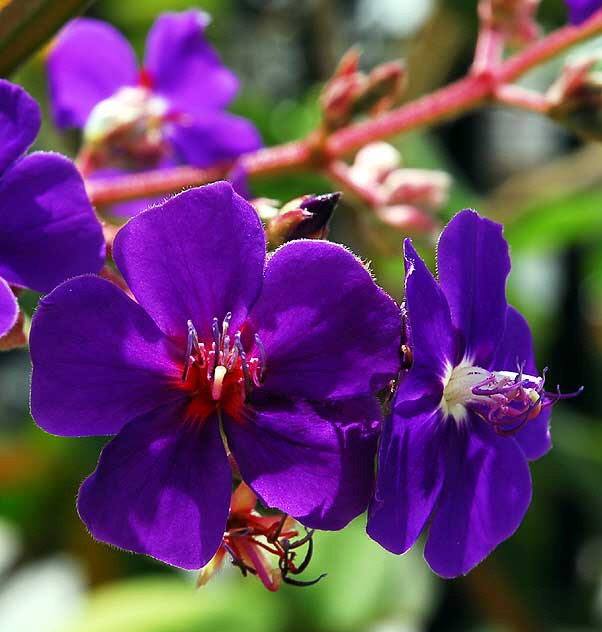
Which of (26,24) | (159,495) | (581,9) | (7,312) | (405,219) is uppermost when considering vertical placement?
(26,24)

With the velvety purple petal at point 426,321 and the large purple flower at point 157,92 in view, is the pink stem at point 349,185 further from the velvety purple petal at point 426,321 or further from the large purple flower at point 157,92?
the velvety purple petal at point 426,321

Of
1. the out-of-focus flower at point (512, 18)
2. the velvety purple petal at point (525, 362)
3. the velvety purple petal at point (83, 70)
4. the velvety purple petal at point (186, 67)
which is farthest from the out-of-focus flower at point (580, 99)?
the velvety purple petal at point (83, 70)

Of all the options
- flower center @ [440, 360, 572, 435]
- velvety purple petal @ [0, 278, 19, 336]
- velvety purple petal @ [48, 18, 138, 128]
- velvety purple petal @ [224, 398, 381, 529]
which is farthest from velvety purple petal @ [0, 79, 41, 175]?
velvety purple petal @ [48, 18, 138, 128]

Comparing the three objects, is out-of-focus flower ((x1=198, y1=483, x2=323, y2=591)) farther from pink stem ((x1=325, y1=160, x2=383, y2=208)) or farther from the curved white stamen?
pink stem ((x1=325, y1=160, x2=383, y2=208))

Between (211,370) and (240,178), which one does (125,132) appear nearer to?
(240,178)

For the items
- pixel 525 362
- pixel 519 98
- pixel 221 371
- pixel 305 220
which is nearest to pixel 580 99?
pixel 519 98

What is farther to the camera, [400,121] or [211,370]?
[400,121]

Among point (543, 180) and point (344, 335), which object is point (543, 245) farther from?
point (344, 335)
